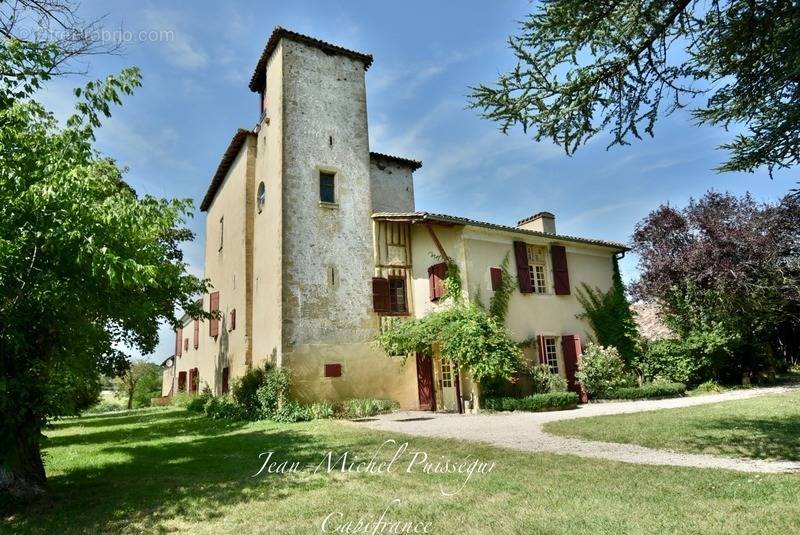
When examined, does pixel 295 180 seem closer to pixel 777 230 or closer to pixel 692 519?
pixel 692 519

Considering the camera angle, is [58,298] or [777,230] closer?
[58,298]

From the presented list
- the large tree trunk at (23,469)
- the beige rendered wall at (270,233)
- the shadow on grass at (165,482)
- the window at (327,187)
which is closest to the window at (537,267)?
the window at (327,187)

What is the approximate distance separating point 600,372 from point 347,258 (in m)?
8.61

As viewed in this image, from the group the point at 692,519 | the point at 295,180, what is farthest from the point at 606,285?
the point at 692,519

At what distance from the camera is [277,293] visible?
14562mm

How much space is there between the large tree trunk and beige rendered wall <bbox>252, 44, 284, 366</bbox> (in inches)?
322

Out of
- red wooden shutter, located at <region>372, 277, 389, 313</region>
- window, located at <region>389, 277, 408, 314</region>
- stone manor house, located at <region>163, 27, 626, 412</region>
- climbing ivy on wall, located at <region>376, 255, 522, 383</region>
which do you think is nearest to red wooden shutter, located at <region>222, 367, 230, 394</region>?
stone manor house, located at <region>163, 27, 626, 412</region>

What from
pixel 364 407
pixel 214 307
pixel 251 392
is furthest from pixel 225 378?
pixel 364 407

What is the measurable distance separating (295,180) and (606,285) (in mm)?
11693

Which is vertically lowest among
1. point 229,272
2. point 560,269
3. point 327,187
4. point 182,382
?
point 182,382

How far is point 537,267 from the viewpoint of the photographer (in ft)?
54.9

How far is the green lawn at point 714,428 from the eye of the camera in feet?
21.5

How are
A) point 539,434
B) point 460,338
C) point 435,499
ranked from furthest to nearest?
point 460,338 → point 539,434 → point 435,499

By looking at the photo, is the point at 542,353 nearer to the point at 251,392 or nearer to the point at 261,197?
the point at 251,392
